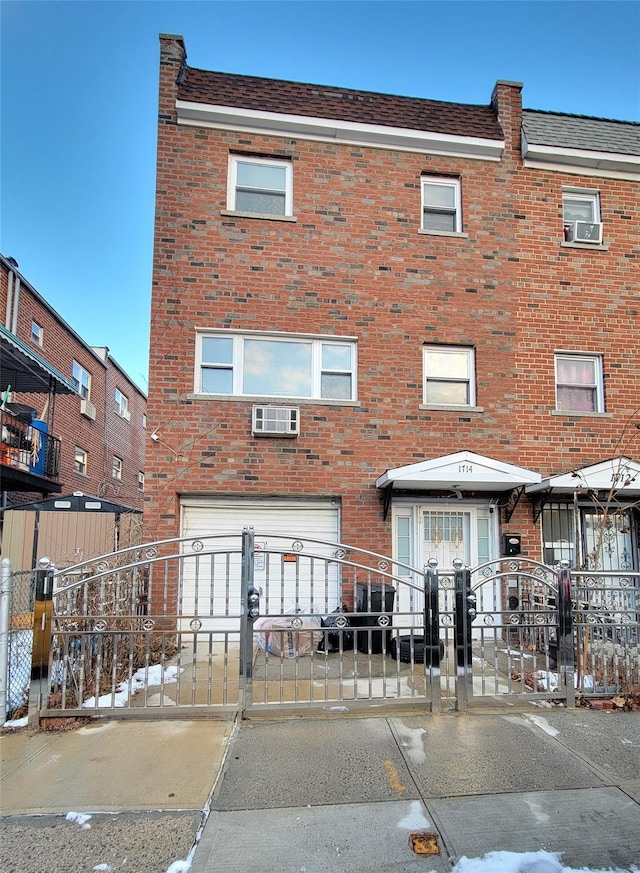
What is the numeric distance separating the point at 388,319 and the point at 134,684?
654 centimetres

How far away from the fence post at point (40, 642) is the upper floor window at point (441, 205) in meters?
8.16

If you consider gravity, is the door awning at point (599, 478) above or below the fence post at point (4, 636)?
above

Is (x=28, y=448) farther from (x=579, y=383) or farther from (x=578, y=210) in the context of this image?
(x=578, y=210)

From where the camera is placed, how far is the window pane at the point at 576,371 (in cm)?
934

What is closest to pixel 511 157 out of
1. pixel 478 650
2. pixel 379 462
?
Result: pixel 379 462

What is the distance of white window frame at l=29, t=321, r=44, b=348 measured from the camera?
14697mm

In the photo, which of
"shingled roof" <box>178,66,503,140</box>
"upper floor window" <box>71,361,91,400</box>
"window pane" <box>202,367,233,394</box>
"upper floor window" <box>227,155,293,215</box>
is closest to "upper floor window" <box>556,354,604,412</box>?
"shingled roof" <box>178,66,503,140</box>

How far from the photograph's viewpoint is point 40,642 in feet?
15.2

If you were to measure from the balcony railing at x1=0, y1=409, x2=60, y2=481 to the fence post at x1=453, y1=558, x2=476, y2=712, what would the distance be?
10.1m

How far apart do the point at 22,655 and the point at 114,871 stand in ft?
9.47

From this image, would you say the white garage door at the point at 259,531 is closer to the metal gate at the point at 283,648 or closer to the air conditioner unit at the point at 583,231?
the metal gate at the point at 283,648

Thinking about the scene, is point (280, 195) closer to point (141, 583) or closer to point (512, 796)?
point (141, 583)

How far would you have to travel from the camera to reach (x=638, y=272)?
9.66 m

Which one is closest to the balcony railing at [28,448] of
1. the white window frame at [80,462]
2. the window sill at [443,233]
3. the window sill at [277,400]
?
the white window frame at [80,462]
